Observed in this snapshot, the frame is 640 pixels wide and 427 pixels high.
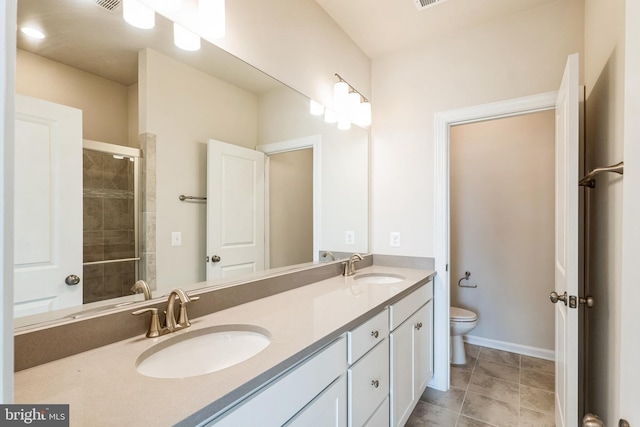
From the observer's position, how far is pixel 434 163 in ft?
7.28

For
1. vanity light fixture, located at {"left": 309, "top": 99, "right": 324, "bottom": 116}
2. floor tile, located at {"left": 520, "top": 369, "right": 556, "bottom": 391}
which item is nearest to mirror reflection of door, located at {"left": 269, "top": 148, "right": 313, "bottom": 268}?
vanity light fixture, located at {"left": 309, "top": 99, "right": 324, "bottom": 116}

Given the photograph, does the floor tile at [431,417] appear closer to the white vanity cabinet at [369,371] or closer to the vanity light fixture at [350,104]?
the white vanity cabinet at [369,371]

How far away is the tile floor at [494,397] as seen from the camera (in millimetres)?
1857

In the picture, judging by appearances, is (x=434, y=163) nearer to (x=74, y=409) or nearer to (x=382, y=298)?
(x=382, y=298)

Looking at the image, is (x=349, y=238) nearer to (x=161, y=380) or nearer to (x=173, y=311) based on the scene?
(x=173, y=311)

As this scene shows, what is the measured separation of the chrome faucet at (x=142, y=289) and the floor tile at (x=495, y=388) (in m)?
2.28

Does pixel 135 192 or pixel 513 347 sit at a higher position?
pixel 135 192

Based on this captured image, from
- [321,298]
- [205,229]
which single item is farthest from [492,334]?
[205,229]

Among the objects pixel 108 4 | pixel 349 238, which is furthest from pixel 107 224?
pixel 349 238

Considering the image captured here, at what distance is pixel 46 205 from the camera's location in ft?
2.72

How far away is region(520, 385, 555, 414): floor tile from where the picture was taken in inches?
77.9

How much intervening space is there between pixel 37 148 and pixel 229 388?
811 mm

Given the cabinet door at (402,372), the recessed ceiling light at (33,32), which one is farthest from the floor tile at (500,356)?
the recessed ceiling light at (33,32)

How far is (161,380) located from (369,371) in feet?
2.89
